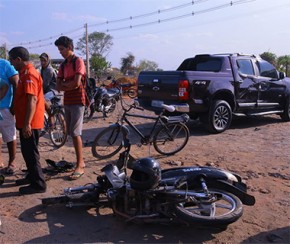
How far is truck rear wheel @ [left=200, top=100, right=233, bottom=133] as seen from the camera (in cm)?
874

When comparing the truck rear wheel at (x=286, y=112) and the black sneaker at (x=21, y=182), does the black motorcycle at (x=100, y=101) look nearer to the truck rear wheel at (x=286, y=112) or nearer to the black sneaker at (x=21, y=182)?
the truck rear wheel at (x=286, y=112)

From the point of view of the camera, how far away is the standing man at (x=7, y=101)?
536 cm

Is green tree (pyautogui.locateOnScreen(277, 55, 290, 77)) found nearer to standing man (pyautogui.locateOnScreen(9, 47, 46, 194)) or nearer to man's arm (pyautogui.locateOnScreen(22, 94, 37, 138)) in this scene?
standing man (pyautogui.locateOnScreen(9, 47, 46, 194))

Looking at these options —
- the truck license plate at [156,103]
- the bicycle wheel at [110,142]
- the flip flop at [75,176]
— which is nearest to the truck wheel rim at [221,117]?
the truck license plate at [156,103]

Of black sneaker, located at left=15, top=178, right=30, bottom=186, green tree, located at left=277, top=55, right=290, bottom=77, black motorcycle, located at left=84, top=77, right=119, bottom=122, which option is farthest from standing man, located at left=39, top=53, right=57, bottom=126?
green tree, located at left=277, top=55, right=290, bottom=77

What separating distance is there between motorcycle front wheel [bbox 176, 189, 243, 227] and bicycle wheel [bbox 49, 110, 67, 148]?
4.17m

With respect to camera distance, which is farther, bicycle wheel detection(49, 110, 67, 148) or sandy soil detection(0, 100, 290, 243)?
bicycle wheel detection(49, 110, 67, 148)

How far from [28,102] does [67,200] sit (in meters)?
1.30

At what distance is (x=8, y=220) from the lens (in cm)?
415

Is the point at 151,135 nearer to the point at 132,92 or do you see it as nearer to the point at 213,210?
the point at 213,210

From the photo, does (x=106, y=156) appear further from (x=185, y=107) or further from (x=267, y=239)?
(x=267, y=239)

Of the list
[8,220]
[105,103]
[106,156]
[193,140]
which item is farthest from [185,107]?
[105,103]

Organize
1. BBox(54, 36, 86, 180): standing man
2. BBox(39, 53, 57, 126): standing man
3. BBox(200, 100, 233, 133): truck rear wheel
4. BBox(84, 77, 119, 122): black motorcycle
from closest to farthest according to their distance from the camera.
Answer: BBox(54, 36, 86, 180): standing man, BBox(39, 53, 57, 126): standing man, BBox(200, 100, 233, 133): truck rear wheel, BBox(84, 77, 119, 122): black motorcycle

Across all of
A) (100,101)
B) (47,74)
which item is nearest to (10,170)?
(47,74)
